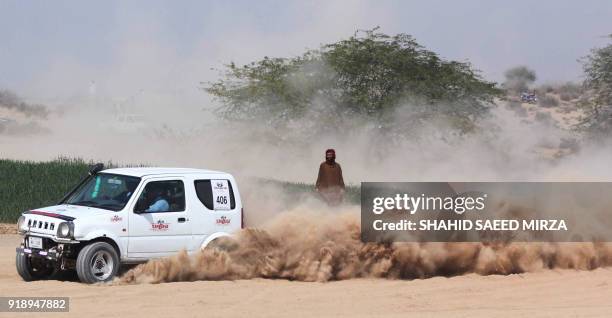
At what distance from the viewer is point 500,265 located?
15.1 metres

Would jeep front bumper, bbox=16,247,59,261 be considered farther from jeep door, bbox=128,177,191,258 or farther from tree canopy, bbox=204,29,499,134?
tree canopy, bbox=204,29,499,134

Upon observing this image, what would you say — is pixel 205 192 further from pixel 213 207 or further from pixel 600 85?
pixel 600 85

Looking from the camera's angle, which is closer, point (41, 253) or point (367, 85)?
point (41, 253)

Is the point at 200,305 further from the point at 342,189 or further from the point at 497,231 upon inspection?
the point at 342,189

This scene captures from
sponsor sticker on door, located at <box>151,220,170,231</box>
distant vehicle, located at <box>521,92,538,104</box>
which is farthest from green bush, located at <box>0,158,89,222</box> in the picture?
distant vehicle, located at <box>521,92,538,104</box>

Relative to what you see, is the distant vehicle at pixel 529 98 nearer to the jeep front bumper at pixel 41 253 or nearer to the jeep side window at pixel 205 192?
the jeep side window at pixel 205 192

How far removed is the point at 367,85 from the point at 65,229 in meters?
34.1

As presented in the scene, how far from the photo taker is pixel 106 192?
14.6 meters

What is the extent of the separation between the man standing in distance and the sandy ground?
3272 mm

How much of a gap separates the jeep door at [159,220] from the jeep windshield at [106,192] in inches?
7.8

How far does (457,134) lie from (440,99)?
3036 mm

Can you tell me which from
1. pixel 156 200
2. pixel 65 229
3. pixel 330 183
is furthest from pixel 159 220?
pixel 330 183

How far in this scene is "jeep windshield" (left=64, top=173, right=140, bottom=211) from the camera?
1430 cm

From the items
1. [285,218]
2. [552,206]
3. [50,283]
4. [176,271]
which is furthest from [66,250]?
[552,206]
